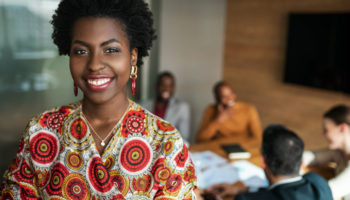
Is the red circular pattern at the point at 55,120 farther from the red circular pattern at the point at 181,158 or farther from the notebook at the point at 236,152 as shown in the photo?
the notebook at the point at 236,152

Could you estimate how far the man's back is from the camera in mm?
1438

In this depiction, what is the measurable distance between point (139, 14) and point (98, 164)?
0.43 meters

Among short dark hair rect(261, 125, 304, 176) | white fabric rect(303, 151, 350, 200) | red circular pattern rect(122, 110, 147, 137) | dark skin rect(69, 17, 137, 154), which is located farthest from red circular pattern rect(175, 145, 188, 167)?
white fabric rect(303, 151, 350, 200)

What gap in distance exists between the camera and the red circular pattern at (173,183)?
907 mm

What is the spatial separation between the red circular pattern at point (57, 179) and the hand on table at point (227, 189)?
1169 millimetres

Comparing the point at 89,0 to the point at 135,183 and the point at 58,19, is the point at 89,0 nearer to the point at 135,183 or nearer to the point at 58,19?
the point at 58,19

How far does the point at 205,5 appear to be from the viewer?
14.4ft

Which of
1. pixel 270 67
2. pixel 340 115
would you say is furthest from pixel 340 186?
pixel 270 67

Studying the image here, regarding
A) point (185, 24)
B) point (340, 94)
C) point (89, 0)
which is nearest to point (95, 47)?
point (89, 0)

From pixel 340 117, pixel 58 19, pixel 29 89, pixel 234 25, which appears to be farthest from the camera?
pixel 234 25

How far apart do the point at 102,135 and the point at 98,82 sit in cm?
17

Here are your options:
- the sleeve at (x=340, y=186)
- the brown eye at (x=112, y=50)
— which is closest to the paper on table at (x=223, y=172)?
the sleeve at (x=340, y=186)

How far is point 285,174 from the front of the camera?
1.59 m

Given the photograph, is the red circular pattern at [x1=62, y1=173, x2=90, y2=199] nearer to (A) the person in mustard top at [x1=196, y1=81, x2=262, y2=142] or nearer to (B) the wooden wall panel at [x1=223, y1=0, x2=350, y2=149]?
(A) the person in mustard top at [x1=196, y1=81, x2=262, y2=142]
